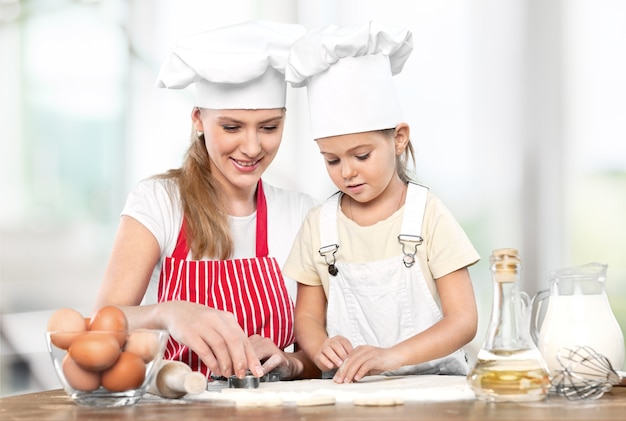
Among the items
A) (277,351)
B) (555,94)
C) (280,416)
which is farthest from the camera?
(555,94)

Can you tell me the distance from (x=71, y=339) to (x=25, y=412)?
0.11 m

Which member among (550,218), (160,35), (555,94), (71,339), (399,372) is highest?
(160,35)

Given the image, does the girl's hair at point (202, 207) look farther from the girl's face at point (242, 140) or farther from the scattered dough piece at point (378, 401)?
the scattered dough piece at point (378, 401)

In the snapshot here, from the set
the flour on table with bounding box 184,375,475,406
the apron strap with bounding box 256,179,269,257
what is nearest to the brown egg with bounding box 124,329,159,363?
the flour on table with bounding box 184,375,475,406

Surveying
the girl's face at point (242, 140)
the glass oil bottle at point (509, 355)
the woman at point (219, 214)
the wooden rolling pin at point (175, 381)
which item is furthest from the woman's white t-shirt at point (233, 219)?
the glass oil bottle at point (509, 355)

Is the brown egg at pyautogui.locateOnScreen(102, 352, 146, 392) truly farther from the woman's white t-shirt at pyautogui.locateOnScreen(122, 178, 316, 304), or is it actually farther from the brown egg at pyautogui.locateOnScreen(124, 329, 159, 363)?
the woman's white t-shirt at pyautogui.locateOnScreen(122, 178, 316, 304)

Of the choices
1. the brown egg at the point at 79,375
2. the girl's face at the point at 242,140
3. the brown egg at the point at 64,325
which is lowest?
the brown egg at the point at 79,375

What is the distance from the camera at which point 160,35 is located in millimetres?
3332

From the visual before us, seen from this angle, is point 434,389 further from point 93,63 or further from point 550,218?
point 93,63

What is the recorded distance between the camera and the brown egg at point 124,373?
104cm

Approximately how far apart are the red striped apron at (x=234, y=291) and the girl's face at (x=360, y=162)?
312 mm

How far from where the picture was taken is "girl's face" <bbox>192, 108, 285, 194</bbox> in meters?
1.72

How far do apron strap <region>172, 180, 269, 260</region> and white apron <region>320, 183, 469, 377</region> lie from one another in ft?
0.88

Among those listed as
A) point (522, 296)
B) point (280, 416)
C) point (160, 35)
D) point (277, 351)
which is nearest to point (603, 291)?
point (522, 296)
